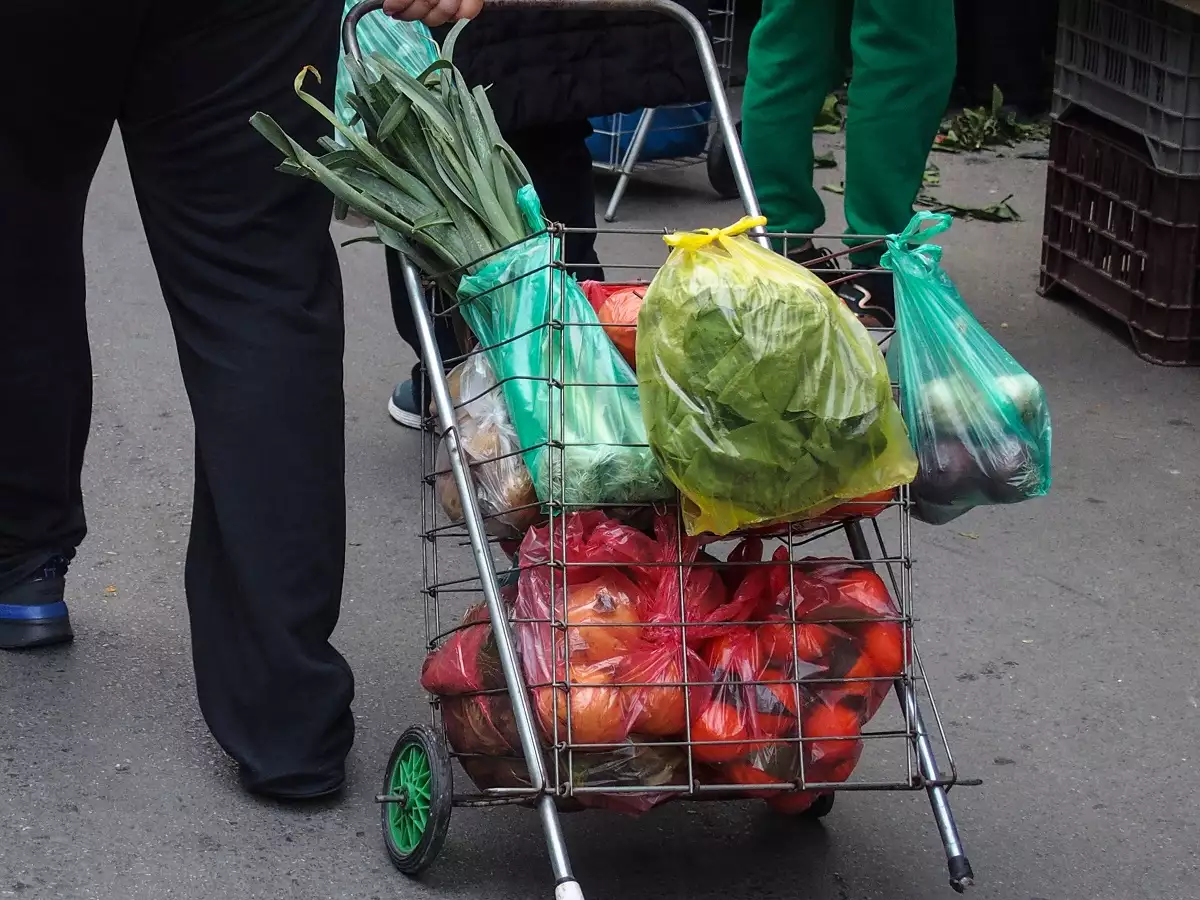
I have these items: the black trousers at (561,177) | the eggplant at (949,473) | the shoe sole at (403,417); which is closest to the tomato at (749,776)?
the eggplant at (949,473)

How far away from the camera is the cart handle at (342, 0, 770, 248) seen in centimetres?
252

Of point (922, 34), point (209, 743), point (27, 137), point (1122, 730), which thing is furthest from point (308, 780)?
point (922, 34)

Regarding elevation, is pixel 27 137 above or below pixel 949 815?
above

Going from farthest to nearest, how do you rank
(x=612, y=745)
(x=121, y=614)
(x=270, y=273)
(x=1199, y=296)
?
1. (x=1199, y=296)
2. (x=121, y=614)
3. (x=270, y=273)
4. (x=612, y=745)

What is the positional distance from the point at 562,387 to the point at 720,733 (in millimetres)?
495

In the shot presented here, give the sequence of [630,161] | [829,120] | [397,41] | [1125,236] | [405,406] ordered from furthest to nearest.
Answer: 1. [829,120]
2. [630,161]
3. [1125,236]
4. [405,406]
5. [397,41]

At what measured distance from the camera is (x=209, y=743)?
2.86 meters

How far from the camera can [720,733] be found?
2.19 meters

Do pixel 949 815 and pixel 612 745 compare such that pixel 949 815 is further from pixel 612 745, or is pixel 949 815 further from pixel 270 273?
pixel 270 273

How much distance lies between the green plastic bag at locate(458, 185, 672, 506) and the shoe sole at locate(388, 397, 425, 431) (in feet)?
6.24

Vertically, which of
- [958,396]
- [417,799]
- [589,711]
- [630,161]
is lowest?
[630,161]

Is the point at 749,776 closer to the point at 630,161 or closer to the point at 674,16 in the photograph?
the point at 674,16

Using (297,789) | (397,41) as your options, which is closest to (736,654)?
(297,789)

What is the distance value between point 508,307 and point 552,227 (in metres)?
0.16
